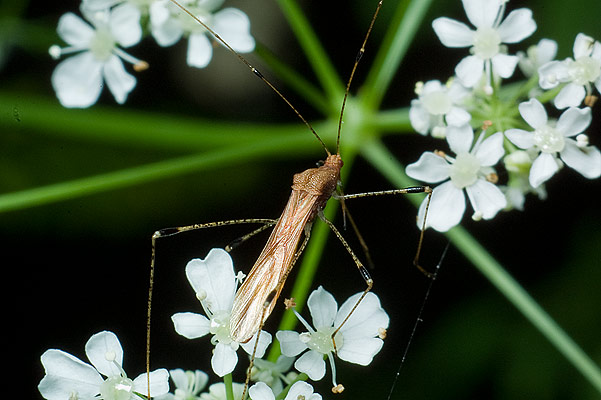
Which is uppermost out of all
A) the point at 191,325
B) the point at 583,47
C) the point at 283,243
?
the point at 583,47

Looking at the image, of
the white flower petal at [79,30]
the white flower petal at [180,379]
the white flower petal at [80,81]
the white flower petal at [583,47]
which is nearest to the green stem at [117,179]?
the white flower petal at [80,81]

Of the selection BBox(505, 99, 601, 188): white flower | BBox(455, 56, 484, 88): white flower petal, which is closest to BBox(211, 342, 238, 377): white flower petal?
BBox(505, 99, 601, 188): white flower

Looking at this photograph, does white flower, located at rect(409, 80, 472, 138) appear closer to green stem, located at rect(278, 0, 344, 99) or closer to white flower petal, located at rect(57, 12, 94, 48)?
green stem, located at rect(278, 0, 344, 99)

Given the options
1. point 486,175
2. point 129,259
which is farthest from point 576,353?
point 129,259

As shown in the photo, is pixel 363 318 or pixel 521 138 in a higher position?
pixel 521 138

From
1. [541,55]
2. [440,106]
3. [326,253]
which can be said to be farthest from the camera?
[326,253]

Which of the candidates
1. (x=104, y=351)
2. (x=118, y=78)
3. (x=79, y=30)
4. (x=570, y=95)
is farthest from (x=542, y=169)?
(x=79, y=30)

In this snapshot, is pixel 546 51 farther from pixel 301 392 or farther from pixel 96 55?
pixel 96 55

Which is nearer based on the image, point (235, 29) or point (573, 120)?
point (573, 120)

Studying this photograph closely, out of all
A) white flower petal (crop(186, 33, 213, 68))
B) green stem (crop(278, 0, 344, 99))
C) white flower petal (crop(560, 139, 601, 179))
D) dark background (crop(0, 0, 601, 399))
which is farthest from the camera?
dark background (crop(0, 0, 601, 399))
